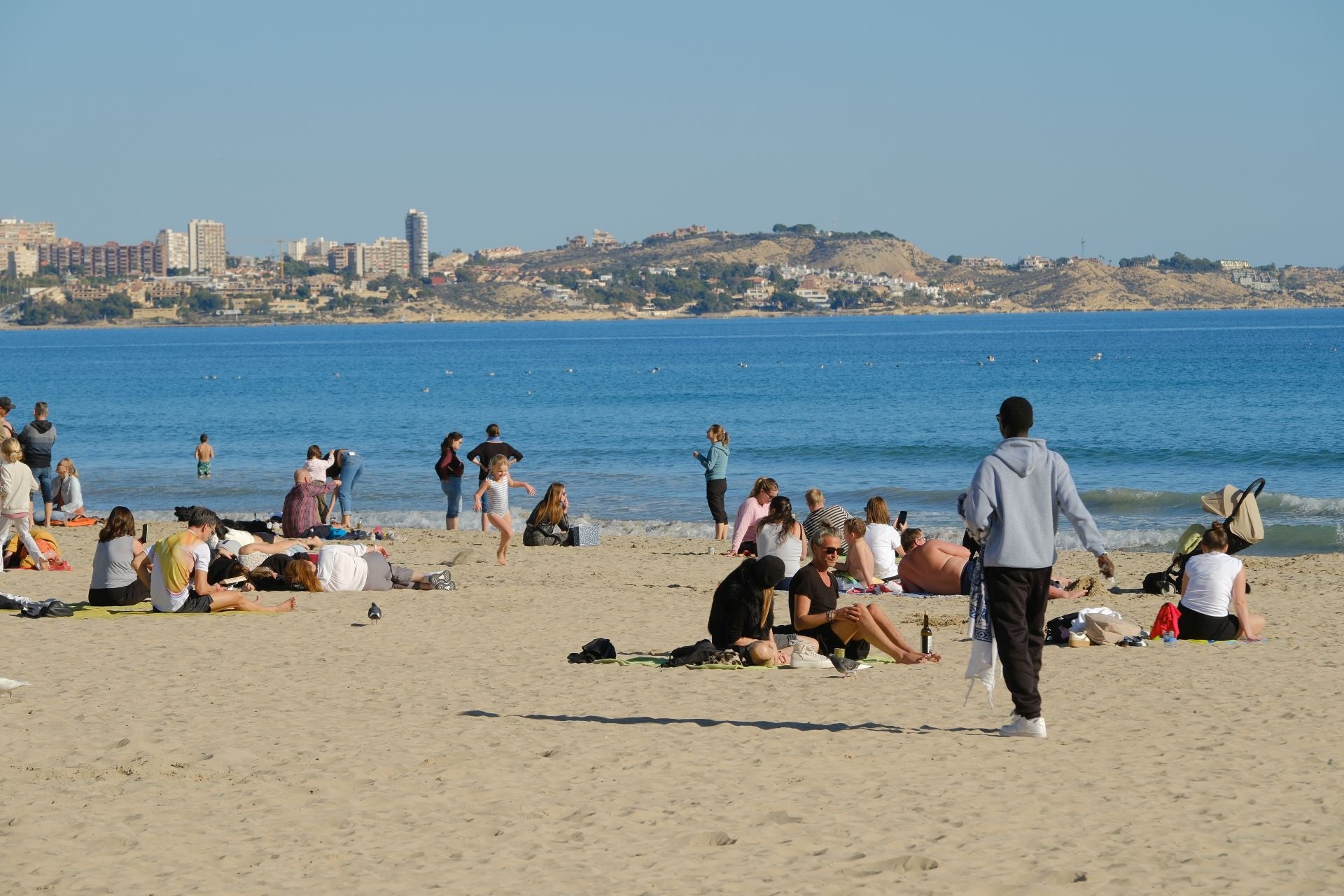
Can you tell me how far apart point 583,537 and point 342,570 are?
16.2 ft

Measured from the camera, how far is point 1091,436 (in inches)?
1609

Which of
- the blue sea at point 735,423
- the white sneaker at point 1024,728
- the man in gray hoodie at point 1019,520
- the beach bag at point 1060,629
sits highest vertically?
the man in gray hoodie at point 1019,520

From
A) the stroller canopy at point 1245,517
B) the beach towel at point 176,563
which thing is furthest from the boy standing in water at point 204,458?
the stroller canopy at point 1245,517

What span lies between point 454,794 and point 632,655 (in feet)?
12.5

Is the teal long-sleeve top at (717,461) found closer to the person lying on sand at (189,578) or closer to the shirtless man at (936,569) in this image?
the shirtless man at (936,569)

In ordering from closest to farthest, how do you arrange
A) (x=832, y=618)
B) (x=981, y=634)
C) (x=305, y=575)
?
(x=981, y=634), (x=832, y=618), (x=305, y=575)

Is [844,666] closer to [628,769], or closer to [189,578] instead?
[628,769]

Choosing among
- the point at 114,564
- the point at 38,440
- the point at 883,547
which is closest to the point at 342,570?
the point at 114,564

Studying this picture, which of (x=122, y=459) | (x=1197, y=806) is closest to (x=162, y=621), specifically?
(x=1197, y=806)

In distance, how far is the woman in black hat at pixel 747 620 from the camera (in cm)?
955

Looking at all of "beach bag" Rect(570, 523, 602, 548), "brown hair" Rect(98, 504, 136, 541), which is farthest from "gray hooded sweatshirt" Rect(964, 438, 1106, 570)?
"beach bag" Rect(570, 523, 602, 548)

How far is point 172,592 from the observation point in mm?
11922

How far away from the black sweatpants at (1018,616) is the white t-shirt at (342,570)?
25.8ft

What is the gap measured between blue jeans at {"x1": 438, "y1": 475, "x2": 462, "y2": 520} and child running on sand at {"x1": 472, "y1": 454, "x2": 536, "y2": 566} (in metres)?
2.93
